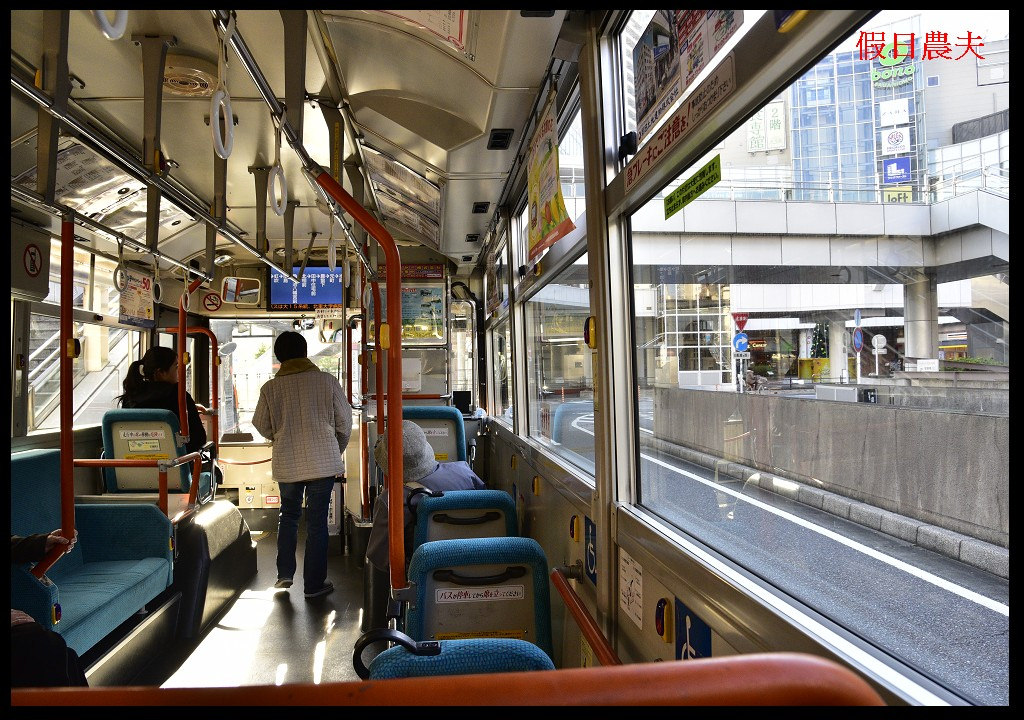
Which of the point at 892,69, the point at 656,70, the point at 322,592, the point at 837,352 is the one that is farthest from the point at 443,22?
the point at 322,592

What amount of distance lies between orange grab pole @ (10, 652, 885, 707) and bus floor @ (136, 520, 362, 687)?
2180mm

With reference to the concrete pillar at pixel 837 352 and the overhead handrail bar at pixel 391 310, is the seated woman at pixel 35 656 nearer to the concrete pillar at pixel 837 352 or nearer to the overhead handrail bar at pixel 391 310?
the overhead handrail bar at pixel 391 310

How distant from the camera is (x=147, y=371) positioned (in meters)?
4.79

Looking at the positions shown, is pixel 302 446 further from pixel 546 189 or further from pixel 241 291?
pixel 241 291

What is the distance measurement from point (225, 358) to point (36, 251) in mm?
3282

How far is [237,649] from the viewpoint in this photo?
342cm

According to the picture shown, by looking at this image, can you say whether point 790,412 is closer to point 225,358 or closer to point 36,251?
point 36,251

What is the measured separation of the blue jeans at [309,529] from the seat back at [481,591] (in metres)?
2.02

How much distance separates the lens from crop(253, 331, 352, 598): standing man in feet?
13.6

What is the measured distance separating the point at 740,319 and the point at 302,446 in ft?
10.9

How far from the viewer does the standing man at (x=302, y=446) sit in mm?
4160

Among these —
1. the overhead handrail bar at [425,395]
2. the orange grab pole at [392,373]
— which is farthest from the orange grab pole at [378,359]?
the overhead handrail bar at [425,395]

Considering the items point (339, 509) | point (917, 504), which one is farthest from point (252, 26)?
point (339, 509)

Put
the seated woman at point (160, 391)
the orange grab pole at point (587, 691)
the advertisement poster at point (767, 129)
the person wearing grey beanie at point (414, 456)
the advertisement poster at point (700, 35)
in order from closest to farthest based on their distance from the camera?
the orange grab pole at point (587, 691) → the advertisement poster at point (767, 129) → the advertisement poster at point (700, 35) → the person wearing grey beanie at point (414, 456) → the seated woman at point (160, 391)
